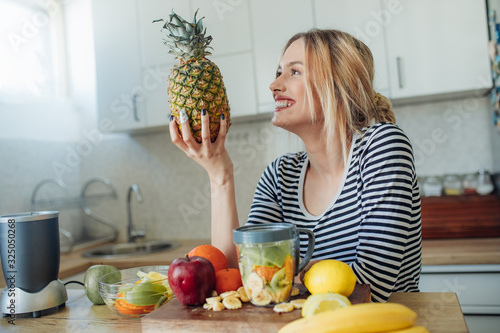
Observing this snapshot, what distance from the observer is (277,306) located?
696mm

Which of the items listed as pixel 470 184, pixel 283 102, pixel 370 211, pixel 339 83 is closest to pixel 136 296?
pixel 370 211

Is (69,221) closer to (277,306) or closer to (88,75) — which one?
(88,75)

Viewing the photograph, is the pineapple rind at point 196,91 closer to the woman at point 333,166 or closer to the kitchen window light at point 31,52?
the woman at point 333,166

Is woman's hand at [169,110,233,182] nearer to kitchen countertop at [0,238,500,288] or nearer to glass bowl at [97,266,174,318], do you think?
glass bowl at [97,266,174,318]

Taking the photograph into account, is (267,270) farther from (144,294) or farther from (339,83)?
(339,83)

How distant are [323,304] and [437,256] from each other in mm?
1419

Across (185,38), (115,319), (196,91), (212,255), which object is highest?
(185,38)

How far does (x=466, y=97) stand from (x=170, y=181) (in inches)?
74.1

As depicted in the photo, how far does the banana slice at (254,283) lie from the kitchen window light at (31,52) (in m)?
2.29

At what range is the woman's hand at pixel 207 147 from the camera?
99 cm

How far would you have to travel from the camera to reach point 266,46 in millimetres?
2350

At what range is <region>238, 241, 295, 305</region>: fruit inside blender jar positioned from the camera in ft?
2.27

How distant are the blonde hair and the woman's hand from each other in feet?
0.97

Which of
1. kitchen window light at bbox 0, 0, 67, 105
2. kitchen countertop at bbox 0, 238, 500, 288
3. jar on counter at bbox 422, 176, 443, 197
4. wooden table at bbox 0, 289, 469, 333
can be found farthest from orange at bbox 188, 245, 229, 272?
kitchen window light at bbox 0, 0, 67, 105
